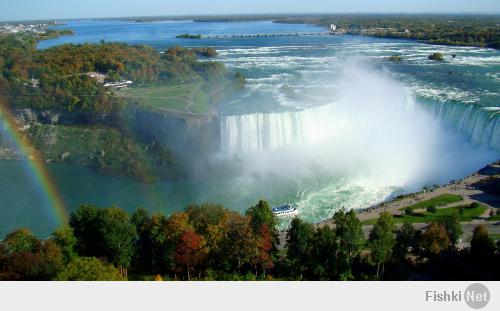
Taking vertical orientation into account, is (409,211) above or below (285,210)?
above

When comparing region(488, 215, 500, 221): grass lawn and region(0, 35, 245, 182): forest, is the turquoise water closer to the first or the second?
region(0, 35, 245, 182): forest

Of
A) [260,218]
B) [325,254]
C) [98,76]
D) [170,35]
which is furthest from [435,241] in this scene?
[170,35]

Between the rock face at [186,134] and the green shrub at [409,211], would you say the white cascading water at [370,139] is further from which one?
the green shrub at [409,211]

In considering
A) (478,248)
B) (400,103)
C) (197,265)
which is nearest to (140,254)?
(197,265)

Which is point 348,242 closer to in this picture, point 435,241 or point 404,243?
point 404,243

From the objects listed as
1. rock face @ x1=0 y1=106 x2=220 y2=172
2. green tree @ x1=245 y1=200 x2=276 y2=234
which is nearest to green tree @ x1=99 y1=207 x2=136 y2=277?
green tree @ x1=245 y1=200 x2=276 y2=234

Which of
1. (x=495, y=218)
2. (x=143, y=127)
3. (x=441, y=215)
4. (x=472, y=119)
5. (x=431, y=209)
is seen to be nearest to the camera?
(x=495, y=218)

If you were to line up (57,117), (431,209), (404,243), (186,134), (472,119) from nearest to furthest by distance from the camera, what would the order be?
1. (404,243)
2. (431,209)
3. (472,119)
4. (186,134)
5. (57,117)
